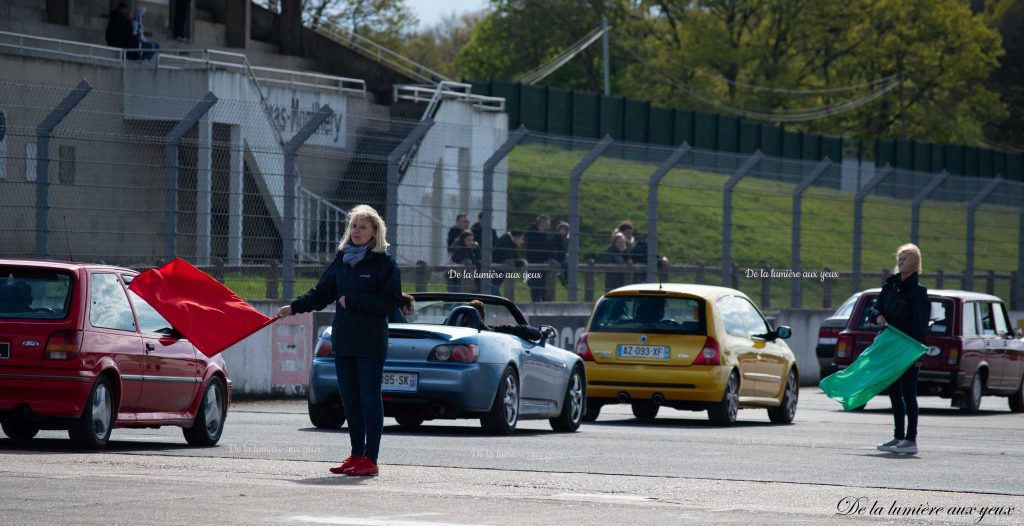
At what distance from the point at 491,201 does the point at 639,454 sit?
30.4 ft

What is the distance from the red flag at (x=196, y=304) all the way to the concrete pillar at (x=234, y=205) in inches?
274

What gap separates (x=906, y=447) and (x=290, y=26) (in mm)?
35262

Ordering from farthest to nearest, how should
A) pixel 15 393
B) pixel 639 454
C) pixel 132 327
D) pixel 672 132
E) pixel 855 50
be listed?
pixel 855 50
pixel 672 132
pixel 639 454
pixel 132 327
pixel 15 393

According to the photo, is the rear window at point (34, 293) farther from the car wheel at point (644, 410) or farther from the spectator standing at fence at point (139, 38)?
the spectator standing at fence at point (139, 38)

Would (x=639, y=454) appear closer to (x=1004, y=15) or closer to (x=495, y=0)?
(x=495, y=0)

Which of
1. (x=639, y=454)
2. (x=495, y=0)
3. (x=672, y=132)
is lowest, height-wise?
(x=639, y=454)

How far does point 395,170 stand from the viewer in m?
21.1

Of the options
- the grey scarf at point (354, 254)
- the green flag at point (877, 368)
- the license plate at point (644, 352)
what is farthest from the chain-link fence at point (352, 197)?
the green flag at point (877, 368)

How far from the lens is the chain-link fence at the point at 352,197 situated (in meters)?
17.8

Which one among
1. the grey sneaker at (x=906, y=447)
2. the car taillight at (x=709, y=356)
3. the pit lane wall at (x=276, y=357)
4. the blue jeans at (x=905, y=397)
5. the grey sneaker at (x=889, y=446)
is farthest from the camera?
the pit lane wall at (x=276, y=357)

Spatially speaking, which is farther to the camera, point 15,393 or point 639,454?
point 639,454

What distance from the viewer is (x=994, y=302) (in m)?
23.5

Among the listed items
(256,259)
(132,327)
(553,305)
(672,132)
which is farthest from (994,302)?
(672,132)

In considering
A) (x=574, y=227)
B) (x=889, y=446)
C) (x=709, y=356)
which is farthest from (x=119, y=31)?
(x=889, y=446)
